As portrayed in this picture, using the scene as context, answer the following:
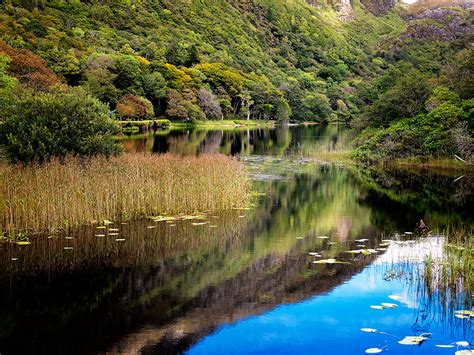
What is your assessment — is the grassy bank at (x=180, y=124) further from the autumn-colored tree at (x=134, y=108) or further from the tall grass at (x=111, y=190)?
the tall grass at (x=111, y=190)

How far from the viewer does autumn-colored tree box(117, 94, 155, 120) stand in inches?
2901

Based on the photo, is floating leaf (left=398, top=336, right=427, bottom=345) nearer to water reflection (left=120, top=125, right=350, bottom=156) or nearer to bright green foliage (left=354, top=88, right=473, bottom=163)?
water reflection (left=120, top=125, right=350, bottom=156)

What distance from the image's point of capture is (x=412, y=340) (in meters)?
8.83

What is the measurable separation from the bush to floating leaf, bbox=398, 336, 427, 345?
44.9 feet

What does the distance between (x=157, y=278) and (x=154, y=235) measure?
3439 millimetres

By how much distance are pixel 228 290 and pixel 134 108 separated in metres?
68.0

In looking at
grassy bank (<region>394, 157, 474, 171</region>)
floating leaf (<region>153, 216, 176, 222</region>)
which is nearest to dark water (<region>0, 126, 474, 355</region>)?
floating leaf (<region>153, 216, 176, 222</region>)

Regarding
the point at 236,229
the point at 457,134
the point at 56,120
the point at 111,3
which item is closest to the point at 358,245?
the point at 236,229

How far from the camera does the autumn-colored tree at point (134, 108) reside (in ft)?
242

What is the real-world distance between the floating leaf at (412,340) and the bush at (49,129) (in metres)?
13.7

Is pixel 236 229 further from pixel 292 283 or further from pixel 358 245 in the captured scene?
pixel 292 283

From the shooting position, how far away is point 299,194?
24750 mm

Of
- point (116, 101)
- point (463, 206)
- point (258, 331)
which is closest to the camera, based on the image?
point (258, 331)

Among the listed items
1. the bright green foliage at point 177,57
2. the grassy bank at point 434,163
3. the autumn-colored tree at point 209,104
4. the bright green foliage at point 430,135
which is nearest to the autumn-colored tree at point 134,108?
the bright green foliage at point 177,57
